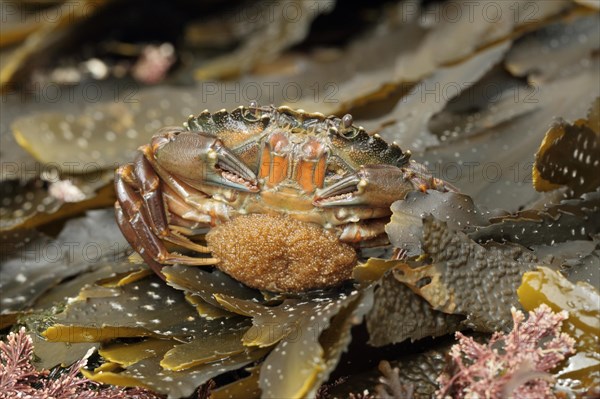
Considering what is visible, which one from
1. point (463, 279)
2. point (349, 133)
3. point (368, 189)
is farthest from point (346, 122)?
point (463, 279)

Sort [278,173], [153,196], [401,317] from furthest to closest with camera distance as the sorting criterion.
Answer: [153,196] < [278,173] < [401,317]

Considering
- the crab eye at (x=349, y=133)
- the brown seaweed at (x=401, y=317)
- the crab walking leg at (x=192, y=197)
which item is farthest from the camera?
the crab walking leg at (x=192, y=197)

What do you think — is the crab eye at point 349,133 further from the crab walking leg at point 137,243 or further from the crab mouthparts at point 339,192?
the crab walking leg at point 137,243

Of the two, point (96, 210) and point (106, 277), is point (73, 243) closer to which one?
point (96, 210)

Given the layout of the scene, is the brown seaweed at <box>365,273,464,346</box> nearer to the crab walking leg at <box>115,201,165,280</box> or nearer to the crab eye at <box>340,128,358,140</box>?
the crab eye at <box>340,128,358,140</box>

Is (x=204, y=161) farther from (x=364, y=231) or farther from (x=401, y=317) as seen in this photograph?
(x=401, y=317)

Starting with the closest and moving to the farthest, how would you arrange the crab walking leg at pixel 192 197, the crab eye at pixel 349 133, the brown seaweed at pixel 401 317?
the brown seaweed at pixel 401 317
the crab eye at pixel 349 133
the crab walking leg at pixel 192 197

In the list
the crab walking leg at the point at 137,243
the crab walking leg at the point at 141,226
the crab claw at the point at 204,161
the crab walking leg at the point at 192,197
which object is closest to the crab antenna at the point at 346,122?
the crab claw at the point at 204,161
